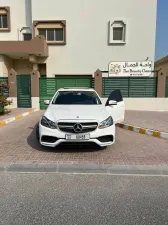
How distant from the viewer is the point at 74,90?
20.3 ft

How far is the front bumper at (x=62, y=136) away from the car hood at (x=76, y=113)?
0.28m

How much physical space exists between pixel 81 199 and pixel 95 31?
51.1ft

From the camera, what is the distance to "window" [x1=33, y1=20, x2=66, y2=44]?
1591 centimetres

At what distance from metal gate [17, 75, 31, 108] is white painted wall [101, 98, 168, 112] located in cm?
524

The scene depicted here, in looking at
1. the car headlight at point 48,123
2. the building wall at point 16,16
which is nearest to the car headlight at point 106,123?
the car headlight at point 48,123

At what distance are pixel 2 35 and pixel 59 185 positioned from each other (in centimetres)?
1749

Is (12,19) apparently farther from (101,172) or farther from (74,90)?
(101,172)

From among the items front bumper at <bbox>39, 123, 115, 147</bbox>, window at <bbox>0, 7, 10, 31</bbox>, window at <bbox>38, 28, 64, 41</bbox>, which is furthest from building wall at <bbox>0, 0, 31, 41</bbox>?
front bumper at <bbox>39, 123, 115, 147</bbox>

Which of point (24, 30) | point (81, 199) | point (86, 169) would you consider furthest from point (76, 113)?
point (24, 30)

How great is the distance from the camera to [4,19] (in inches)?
659

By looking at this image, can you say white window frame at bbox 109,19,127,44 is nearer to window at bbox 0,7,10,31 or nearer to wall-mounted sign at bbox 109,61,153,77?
wall-mounted sign at bbox 109,61,153,77

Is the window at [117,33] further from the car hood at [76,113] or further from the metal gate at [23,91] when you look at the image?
the car hood at [76,113]

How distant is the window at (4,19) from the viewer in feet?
53.5

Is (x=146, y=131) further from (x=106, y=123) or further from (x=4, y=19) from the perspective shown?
(x=4, y=19)
